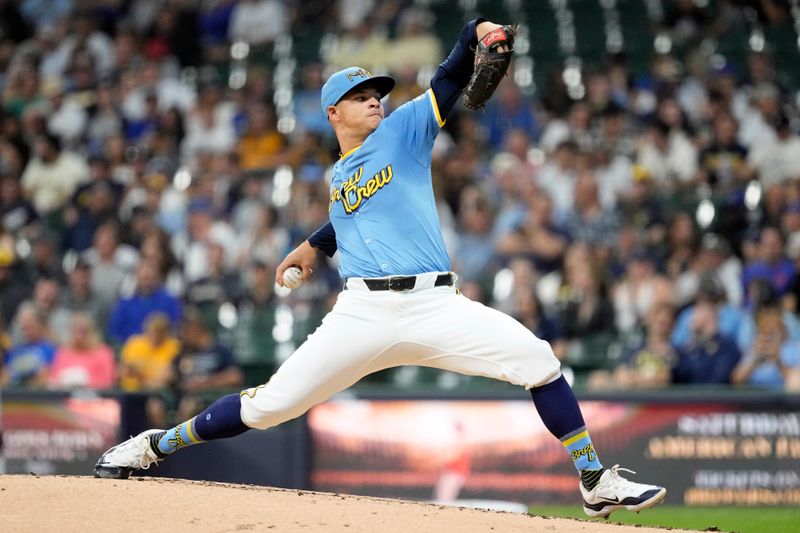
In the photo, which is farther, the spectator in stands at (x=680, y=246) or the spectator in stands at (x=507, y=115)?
the spectator in stands at (x=507, y=115)

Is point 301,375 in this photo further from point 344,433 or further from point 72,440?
point 72,440

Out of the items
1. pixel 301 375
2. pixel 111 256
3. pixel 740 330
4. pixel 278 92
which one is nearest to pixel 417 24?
pixel 278 92

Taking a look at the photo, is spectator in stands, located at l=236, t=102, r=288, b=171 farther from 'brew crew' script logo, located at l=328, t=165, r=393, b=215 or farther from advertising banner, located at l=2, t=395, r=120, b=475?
'brew crew' script logo, located at l=328, t=165, r=393, b=215

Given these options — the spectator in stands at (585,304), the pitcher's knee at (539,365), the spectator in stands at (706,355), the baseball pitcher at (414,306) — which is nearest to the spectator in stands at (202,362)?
the spectator in stands at (585,304)

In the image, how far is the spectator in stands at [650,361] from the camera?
947 centimetres

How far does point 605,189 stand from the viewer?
11305 millimetres

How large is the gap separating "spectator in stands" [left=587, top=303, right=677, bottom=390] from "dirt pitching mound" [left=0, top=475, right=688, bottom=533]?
3980 mm

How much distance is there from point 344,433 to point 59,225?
16.4 ft

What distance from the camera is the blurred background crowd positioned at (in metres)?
10.0

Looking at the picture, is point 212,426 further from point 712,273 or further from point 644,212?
point 644,212

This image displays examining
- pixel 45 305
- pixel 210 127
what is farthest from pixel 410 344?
pixel 210 127

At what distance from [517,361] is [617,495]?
0.71 meters

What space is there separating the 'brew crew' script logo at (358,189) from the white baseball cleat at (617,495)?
1.57 m

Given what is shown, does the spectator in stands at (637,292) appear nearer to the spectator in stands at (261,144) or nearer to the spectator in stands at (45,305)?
the spectator in stands at (261,144)
